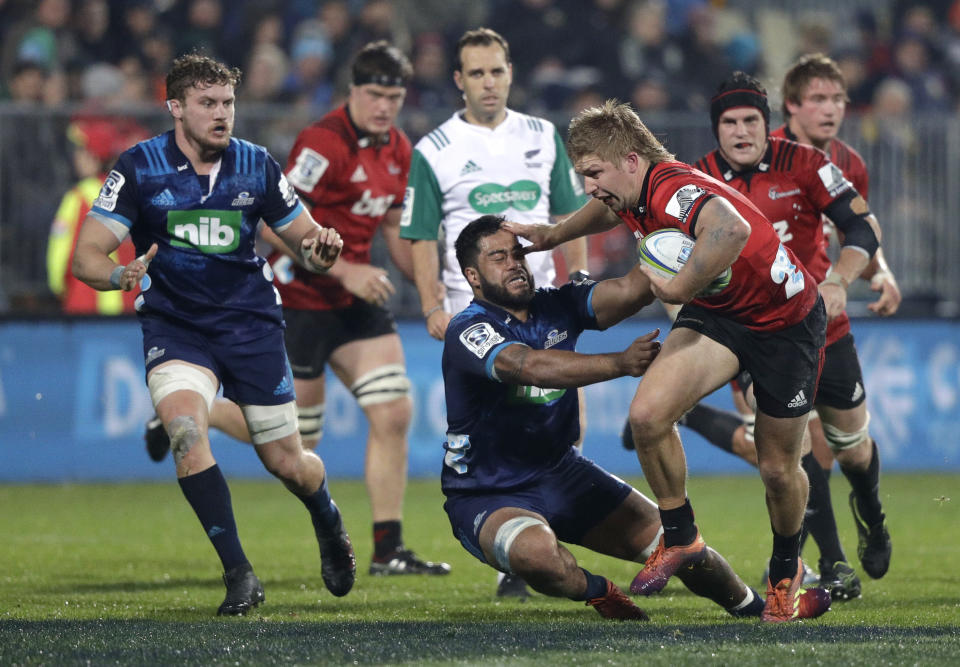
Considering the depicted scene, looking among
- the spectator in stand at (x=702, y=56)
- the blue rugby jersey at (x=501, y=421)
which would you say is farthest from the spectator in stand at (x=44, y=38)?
the blue rugby jersey at (x=501, y=421)

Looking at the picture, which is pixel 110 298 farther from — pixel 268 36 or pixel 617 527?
pixel 617 527

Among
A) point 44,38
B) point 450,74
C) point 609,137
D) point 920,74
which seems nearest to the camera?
point 609,137

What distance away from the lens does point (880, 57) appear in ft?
54.7

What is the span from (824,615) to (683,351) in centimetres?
137

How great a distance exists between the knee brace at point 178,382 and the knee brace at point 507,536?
57.2 inches

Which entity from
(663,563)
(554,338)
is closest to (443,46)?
(554,338)

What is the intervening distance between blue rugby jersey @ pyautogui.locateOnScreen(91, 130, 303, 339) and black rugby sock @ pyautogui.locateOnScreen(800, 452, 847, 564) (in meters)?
2.70

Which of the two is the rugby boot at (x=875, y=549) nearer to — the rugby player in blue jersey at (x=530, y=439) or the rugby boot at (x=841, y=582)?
the rugby boot at (x=841, y=582)

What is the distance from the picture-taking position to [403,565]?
7.73 meters

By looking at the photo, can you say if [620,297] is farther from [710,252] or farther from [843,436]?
[843,436]

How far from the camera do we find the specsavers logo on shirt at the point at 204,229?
631cm

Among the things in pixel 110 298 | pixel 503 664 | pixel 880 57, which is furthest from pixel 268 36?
pixel 503 664

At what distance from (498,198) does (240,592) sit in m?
Answer: 2.46

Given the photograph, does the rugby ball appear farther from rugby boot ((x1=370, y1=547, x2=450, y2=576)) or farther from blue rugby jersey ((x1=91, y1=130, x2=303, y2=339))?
rugby boot ((x1=370, y1=547, x2=450, y2=576))
